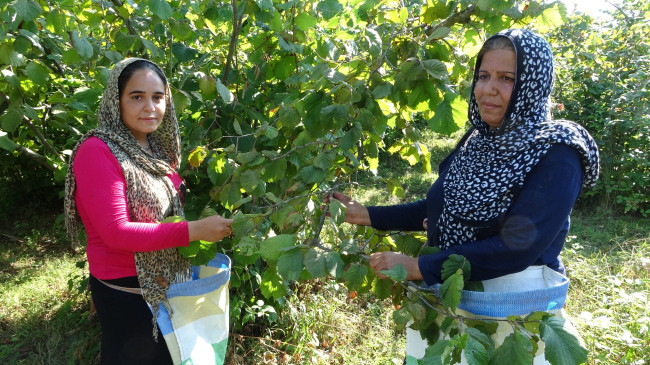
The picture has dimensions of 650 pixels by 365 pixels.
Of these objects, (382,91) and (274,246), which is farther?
(382,91)

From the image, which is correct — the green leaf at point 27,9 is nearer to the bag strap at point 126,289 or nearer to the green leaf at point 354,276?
the bag strap at point 126,289

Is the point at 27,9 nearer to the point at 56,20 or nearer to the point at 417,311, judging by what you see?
the point at 56,20

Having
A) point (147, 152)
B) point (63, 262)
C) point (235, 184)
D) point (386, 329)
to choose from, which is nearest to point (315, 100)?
point (235, 184)

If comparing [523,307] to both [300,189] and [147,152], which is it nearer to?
[300,189]

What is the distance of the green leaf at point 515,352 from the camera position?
1.07 m

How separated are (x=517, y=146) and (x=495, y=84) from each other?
21cm

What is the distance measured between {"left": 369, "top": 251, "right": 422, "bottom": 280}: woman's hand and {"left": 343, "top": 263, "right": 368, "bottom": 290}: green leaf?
0.04m

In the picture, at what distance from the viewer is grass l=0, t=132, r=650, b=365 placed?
2785 millimetres

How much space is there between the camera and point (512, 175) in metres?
1.37

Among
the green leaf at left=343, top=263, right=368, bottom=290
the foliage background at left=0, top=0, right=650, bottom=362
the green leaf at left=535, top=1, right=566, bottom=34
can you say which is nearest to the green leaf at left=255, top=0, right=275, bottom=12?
the foliage background at left=0, top=0, right=650, bottom=362

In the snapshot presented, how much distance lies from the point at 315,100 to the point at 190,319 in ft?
3.12

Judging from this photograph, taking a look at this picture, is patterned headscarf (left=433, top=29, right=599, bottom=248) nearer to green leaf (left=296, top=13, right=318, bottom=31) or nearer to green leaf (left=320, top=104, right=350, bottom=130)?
green leaf (left=320, top=104, right=350, bottom=130)

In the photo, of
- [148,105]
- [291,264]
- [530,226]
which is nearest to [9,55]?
[148,105]

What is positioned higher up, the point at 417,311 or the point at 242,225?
the point at 242,225
